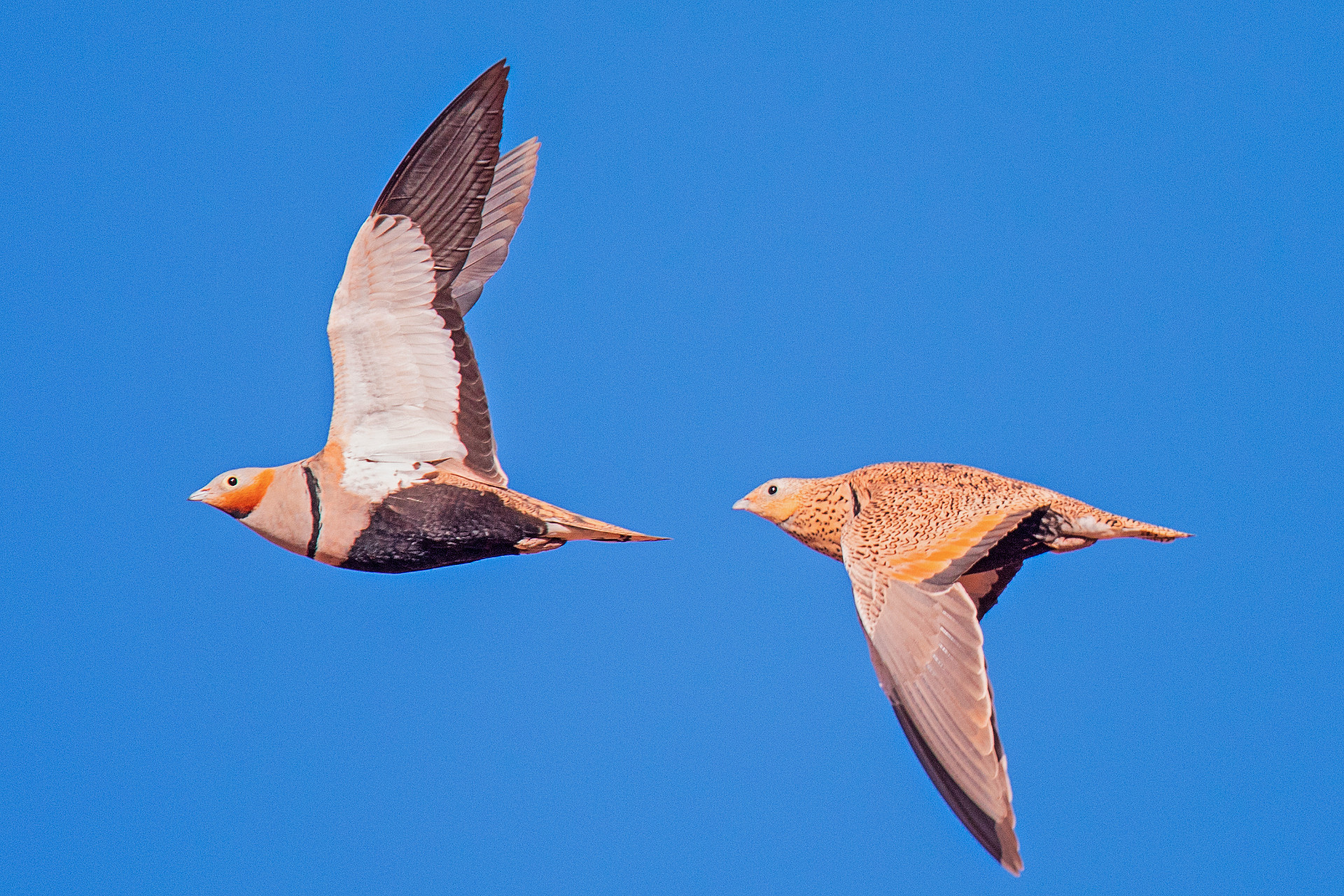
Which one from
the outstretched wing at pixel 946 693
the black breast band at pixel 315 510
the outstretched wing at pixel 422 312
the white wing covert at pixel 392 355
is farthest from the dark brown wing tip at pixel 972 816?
the black breast band at pixel 315 510

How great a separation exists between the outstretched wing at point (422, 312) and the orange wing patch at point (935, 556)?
2.60 m

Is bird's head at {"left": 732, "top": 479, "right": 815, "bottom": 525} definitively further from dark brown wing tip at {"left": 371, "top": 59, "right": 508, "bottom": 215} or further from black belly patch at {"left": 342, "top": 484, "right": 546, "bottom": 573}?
dark brown wing tip at {"left": 371, "top": 59, "right": 508, "bottom": 215}

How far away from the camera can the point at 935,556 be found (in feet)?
34.7

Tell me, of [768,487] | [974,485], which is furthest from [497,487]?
[974,485]

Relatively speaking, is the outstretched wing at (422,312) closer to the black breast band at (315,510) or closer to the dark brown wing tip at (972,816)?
the black breast band at (315,510)

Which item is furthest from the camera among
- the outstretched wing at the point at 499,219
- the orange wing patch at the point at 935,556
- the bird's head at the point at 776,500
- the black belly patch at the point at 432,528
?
the bird's head at the point at 776,500

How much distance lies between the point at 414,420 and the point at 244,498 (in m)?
1.15

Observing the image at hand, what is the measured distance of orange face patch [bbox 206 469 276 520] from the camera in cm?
1136

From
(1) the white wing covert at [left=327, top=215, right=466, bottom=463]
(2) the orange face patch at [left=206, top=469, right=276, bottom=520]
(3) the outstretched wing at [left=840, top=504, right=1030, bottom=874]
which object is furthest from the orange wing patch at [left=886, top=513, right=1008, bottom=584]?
(2) the orange face patch at [left=206, top=469, right=276, bottom=520]

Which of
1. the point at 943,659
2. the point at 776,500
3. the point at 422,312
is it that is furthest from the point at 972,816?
the point at 422,312

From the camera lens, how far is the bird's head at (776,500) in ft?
41.3

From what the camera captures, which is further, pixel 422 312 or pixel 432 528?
pixel 432 528

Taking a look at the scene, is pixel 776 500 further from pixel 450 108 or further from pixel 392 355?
pixel 450 108

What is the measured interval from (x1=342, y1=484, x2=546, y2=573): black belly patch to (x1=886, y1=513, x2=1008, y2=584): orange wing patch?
2215 mm
